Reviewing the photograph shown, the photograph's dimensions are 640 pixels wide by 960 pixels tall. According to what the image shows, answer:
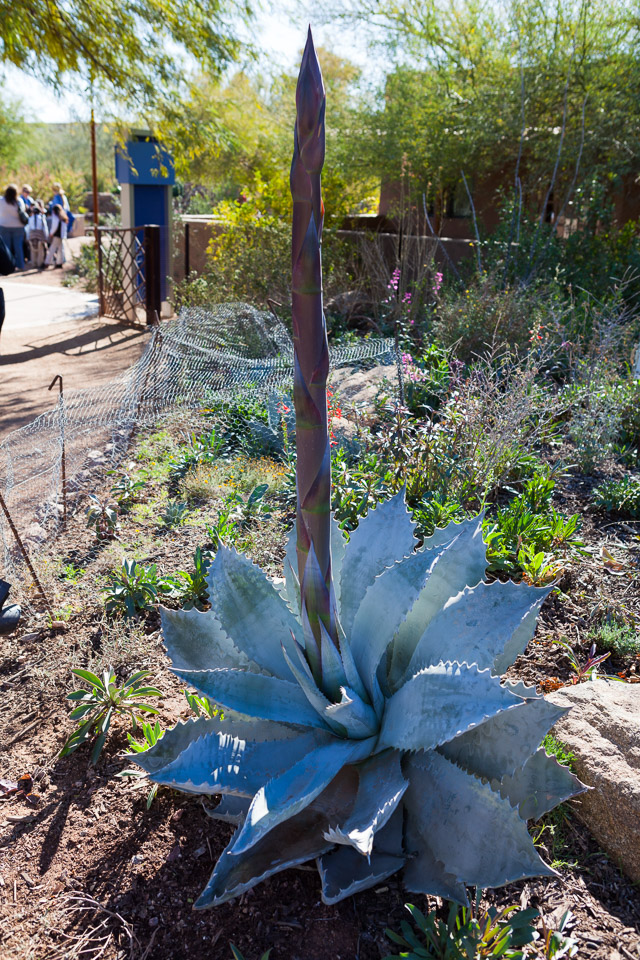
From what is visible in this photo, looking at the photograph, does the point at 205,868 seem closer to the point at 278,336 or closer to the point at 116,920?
the point at 116,920

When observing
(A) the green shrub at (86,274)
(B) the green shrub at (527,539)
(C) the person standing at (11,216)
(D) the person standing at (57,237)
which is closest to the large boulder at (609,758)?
(B) the green shrub at (527,539)

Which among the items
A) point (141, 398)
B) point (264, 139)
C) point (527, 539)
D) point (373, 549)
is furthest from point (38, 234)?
point (373, 549)

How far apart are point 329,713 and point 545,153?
409 inches

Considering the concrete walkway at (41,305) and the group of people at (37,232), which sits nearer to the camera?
the concrete walkway at (41,305)

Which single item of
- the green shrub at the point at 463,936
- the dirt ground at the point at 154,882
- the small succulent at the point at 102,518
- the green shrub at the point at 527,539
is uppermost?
the green shrub at the point at 527,539

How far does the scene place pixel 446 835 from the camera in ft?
4.97

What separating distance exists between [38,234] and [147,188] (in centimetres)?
665

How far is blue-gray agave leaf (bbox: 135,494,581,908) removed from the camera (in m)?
1.44

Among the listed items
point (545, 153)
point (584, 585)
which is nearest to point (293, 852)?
point (584, 585)

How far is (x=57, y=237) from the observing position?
1728cm

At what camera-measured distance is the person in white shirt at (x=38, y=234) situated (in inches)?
643

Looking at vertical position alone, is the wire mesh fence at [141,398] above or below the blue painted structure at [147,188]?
below

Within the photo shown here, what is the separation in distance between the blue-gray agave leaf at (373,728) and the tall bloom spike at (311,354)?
35 millimetres

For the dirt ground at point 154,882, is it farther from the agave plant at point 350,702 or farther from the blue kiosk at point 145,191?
the blue kiosk at point 145,191
